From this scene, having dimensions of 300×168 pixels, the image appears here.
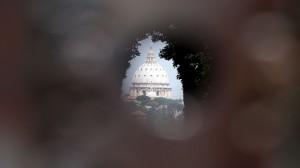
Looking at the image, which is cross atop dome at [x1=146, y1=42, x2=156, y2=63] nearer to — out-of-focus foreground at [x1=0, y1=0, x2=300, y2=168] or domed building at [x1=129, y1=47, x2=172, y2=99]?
domed building at [x1=129, y1=47, x2=172, y2=99]

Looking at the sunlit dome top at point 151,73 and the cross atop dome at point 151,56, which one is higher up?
the cross atop dome at point 151,56

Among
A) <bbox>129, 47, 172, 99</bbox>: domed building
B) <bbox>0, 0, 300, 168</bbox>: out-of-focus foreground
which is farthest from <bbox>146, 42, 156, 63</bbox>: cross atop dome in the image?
<bbox>0, 0, 300, 168</bbox>: out-of-focus foreground

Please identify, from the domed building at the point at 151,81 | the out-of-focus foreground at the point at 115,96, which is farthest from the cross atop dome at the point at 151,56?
the out-of-focus foreground at the point at 115,96

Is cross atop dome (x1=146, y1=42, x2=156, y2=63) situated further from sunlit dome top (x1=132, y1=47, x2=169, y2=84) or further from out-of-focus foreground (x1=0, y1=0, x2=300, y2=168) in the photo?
out-of-focus foreground (x1=0, y1=0, x2=300, y2=168)

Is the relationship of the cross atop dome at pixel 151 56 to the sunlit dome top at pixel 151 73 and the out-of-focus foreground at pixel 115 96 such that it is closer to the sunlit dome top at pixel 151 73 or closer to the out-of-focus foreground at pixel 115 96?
the sunlit dome top at pixel 151 73

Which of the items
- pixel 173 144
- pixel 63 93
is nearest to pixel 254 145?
pixel 173 144

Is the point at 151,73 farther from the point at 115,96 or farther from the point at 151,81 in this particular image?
the point at 115,96

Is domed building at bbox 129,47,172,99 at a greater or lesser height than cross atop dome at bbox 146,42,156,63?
lesser
